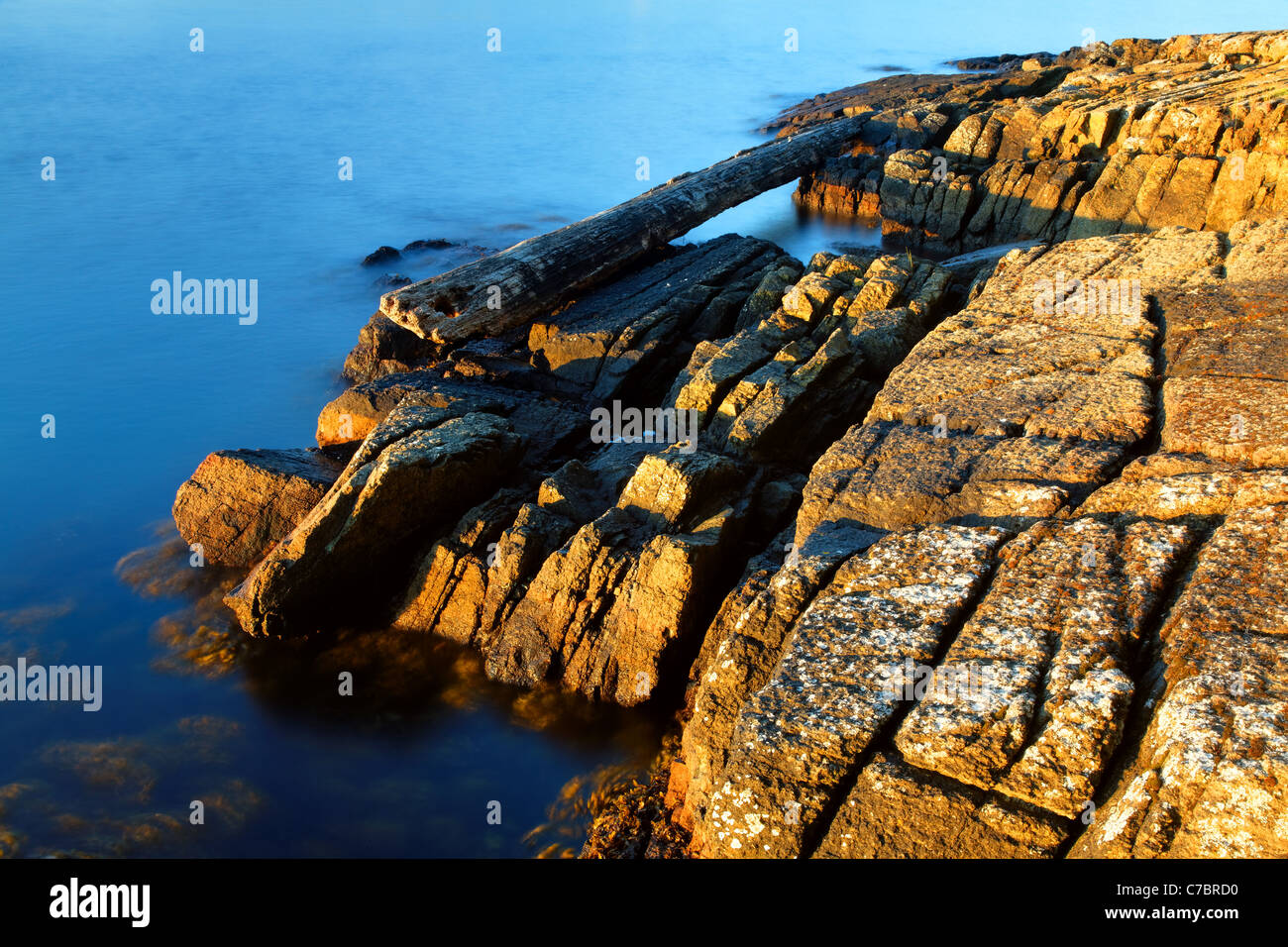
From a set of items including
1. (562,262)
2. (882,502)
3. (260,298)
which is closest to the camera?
(882,502)

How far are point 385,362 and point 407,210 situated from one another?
42.2 feet

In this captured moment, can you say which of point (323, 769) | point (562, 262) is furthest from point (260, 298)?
point (323, 769)

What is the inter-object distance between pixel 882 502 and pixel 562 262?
10321 mm

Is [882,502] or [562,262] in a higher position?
[562,262]

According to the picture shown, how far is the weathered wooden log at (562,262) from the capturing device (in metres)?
16.0

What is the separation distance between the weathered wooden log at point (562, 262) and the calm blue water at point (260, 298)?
11.7 ft

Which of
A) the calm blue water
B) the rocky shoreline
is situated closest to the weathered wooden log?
the rocky shoreline

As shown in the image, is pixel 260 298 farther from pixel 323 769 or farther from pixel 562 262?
pixel 323 769

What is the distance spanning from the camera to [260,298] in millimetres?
23516

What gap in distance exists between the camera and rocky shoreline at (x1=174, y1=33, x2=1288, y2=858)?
6168mm

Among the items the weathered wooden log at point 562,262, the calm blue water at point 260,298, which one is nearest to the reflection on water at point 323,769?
the calm blue water at point 260,298

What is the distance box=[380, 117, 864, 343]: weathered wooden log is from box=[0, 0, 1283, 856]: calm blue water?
Result: 11.7 feet

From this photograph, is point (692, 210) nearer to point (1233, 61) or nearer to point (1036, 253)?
point (1036, 253)
